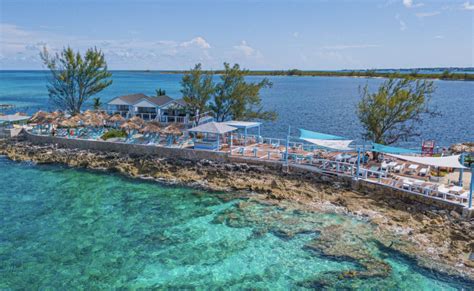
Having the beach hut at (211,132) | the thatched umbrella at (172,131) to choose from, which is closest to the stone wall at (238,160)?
the beach hut at (211,132)

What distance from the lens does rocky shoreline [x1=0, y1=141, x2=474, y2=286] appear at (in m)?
14.1

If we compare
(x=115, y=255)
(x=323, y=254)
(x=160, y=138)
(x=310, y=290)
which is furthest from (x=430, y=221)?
(x=160, y=138)

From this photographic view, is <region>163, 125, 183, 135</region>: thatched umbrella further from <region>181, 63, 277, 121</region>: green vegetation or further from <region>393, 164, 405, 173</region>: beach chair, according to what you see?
<region>393, 164, 405, 173</region>: beach chair

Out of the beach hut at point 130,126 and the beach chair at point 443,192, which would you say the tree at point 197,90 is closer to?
the beach hut at point 130,126

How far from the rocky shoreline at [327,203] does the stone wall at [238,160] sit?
0.27m

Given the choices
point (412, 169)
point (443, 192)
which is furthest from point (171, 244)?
point (412, 169)

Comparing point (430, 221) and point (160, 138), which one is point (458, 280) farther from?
point (160, 138)

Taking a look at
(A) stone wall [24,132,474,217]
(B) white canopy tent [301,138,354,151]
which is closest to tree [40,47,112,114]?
(A) stone wall [24,132,474,217]

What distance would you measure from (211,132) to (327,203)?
9821mm

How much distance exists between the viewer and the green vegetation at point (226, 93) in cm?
3259

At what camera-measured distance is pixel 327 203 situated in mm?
19156

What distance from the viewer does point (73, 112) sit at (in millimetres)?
39531

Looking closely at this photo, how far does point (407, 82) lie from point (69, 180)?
2332 centimetres

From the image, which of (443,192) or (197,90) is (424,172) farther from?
(197,90)
